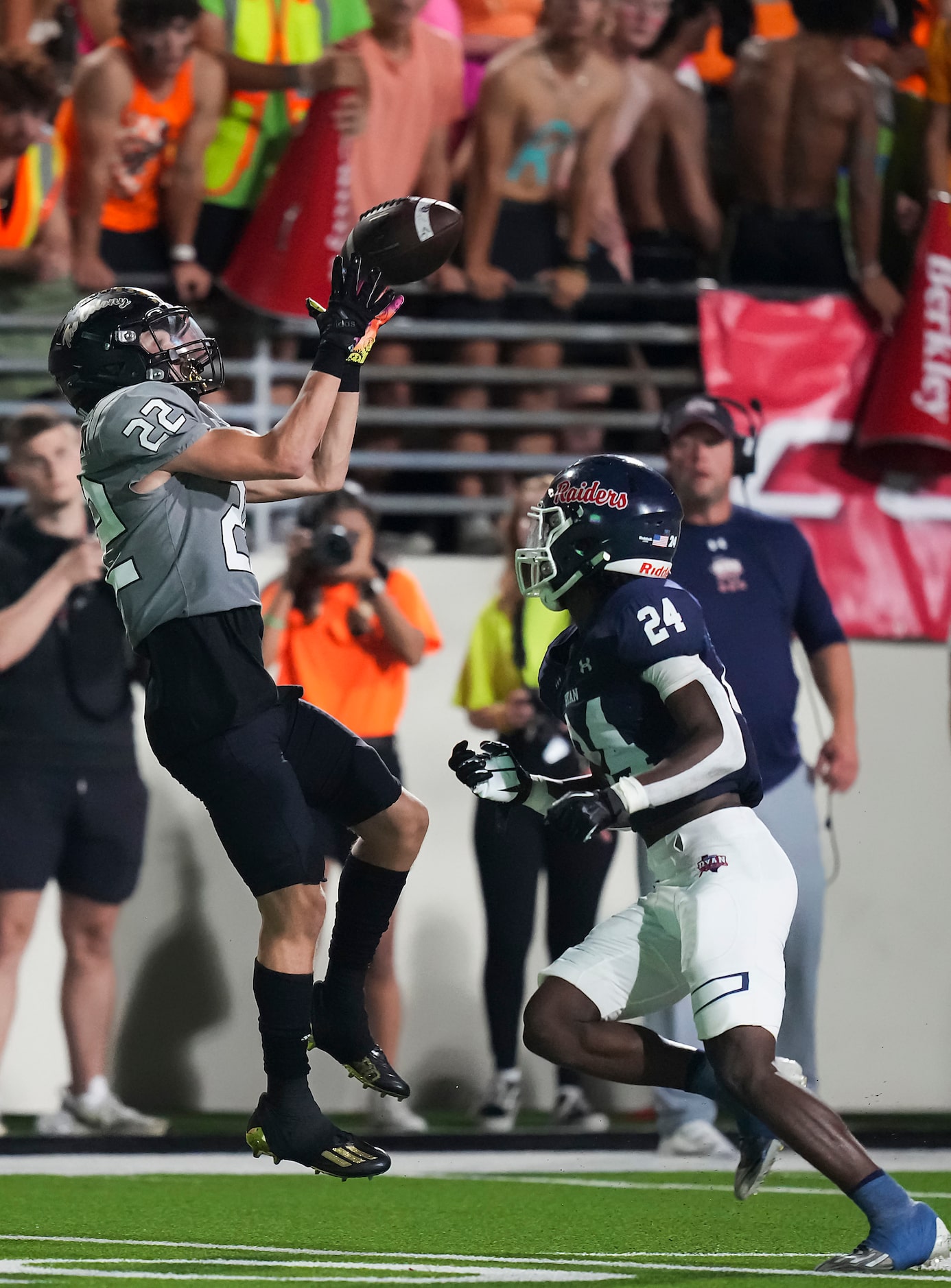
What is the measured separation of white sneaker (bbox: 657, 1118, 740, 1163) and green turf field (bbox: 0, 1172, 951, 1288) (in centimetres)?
25

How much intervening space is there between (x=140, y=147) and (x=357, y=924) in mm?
4140

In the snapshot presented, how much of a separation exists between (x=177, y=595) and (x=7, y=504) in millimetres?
3715

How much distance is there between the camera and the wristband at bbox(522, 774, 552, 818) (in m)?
4.38

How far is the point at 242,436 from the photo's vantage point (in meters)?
4.07

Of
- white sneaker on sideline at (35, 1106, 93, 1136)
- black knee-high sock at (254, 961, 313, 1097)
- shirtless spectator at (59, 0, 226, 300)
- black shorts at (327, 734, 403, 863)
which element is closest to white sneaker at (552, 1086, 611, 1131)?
black shorts at (327, 734, 403, 863)

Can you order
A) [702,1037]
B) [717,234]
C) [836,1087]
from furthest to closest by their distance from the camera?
1. [717,234]
2. [836,1087]
3. [702,1037]

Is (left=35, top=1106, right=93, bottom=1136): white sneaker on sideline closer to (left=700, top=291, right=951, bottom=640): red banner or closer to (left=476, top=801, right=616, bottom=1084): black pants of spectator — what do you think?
(left=476, top=801, right=616, bottom=1084): black pants of spectator

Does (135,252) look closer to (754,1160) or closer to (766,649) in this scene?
(766,649)

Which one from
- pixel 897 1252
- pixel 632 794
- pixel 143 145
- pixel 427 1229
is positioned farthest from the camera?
pixel 143 145

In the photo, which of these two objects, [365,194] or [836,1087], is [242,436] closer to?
[365,194]

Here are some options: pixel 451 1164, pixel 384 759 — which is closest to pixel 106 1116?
pixel 451 1164

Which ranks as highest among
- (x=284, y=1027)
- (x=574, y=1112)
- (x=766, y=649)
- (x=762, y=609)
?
(x=762, y=609)

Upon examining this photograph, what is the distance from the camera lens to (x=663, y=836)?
4.22m

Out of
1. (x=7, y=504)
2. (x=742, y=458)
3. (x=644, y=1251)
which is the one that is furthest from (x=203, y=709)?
(x=7, y=504)
